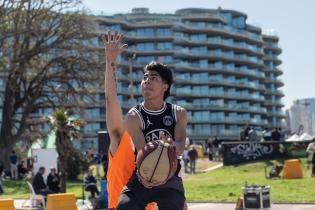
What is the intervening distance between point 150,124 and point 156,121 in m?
0.07

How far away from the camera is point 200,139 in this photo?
332 feet

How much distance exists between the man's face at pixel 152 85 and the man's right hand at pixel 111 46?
39 centimetres

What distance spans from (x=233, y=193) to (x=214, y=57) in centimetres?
9033

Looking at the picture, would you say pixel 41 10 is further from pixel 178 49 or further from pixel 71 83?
pixel 178 49

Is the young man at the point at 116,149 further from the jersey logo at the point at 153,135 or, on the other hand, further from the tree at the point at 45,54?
the tree at the point at 45,54

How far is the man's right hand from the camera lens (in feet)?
18.2

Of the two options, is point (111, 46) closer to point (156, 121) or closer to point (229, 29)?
point (156, 121)

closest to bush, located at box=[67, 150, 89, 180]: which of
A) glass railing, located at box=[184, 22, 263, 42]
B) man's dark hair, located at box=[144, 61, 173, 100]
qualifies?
man's dark hair, located at box=[144, 61, 173, 100]

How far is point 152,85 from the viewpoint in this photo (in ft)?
17.4

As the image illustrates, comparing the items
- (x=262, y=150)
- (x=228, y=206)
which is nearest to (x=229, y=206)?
(x=228, y=206)

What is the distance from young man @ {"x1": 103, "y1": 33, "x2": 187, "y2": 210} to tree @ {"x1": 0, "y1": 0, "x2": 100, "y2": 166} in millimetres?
31499

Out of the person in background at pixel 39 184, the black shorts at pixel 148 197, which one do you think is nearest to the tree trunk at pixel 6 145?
the person in background at pixel 39 184

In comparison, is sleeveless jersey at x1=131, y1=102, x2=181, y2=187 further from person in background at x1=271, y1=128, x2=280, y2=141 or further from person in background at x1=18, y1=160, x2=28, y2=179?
person in background at x1=271, y1=128, x2=280, y2=141

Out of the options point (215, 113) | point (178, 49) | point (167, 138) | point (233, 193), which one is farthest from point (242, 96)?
point (167, 138)
